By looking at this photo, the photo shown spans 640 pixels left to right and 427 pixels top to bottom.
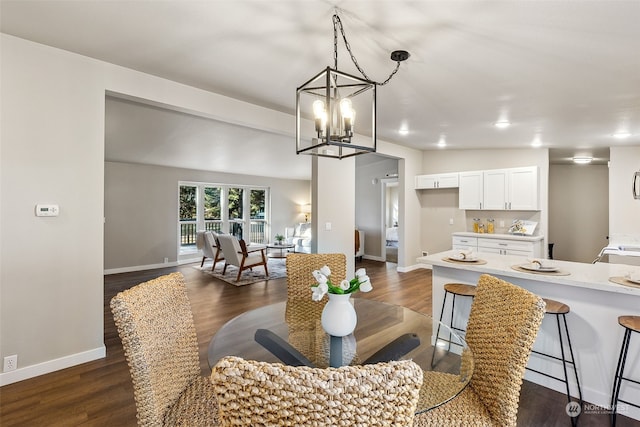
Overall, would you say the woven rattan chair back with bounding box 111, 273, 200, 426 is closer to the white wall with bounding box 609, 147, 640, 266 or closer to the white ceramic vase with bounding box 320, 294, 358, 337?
the white ceramic vase with bounding box 320, 294, 358, 337

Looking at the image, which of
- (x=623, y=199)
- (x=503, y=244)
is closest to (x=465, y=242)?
(x=503, y=244)

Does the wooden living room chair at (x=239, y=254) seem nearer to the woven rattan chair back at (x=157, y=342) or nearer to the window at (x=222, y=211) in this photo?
the window at (x=222, y=211)

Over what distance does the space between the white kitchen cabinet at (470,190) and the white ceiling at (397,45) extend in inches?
84.1

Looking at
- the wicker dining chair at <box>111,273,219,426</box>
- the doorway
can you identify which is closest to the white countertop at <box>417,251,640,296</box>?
the wicker dining chair at <box>111,273,219,426</box>

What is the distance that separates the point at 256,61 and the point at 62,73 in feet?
5.02

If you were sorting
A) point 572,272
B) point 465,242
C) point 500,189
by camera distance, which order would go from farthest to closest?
point 465,242
point 500,189
point 572,272

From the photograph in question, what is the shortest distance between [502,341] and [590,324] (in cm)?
134

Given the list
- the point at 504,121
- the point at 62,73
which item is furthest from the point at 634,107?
the point at 62,73

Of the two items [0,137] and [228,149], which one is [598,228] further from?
[0,137]

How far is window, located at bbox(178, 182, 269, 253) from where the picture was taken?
7.78m

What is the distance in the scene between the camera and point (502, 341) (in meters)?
A: 1.33

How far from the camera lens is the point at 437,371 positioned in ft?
4.94

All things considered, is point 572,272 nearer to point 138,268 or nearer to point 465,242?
point 465,242

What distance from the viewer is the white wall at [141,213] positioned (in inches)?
249
